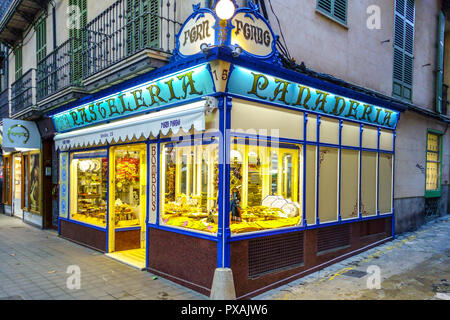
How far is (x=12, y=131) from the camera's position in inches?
501

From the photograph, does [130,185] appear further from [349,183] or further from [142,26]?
[349,183]

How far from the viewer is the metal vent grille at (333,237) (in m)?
8.02

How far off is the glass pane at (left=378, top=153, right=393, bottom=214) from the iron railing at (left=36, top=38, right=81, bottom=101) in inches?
370

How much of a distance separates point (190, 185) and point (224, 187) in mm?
2839

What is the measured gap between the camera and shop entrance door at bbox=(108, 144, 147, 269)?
9.29 metres

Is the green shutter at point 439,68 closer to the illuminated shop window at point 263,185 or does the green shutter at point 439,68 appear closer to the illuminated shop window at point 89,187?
the illuminated shop window at point 263,185

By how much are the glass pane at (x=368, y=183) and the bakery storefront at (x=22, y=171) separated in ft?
37.6

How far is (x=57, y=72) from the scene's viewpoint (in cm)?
1212

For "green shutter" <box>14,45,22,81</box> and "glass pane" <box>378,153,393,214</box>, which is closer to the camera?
"glass pane" <box>378,153,393,214</box>

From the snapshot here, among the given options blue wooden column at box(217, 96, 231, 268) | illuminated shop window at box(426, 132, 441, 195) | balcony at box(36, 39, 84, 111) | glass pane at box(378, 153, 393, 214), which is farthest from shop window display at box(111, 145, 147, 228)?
illuminated shop window at box(426, 132, 441, 195)

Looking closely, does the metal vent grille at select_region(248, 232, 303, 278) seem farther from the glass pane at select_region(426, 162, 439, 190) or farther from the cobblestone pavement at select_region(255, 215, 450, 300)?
the glass pane at select_region(426, 162, 439, 190)

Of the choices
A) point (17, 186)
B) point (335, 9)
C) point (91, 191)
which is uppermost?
point (335, 9)

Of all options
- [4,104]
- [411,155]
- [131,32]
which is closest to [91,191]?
[131,32]
